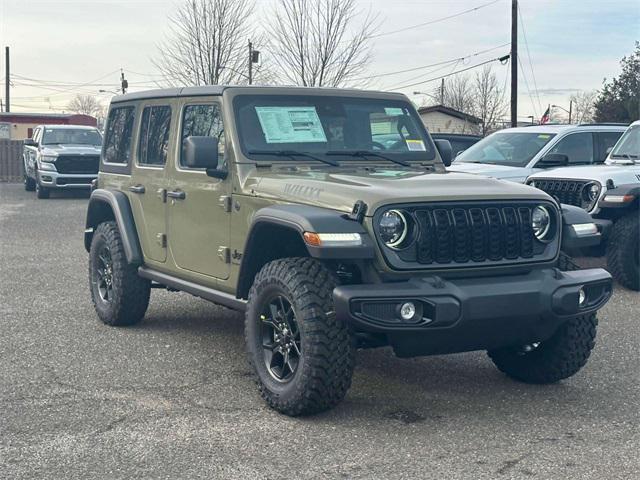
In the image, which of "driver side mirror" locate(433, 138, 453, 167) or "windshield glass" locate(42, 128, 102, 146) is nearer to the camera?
"driver side mirror" locate(433, 138, 453, 167)

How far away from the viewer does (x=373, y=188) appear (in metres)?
4.99

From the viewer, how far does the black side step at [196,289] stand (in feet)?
18.8

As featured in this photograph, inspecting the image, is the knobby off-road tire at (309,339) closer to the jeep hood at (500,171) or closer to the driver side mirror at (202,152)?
the driver side mirror at (202,152)

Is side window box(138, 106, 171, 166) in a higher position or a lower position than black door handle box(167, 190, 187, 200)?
higher

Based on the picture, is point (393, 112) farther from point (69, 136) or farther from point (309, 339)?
point (69, 136)

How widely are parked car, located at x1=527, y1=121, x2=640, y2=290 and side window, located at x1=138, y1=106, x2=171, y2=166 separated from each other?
4692 mm

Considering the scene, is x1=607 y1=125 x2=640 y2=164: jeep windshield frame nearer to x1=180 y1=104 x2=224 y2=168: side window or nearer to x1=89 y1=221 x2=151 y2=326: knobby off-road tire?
x1=180 y1=104 x2=224 y2=168: side window

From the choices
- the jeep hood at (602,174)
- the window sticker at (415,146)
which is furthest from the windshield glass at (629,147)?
the window sticker at (415,146)

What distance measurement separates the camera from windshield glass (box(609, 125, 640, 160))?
1038 centimetres

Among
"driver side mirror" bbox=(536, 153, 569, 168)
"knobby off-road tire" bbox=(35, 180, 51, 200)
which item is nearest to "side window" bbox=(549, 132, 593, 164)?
"driver side mirror" bbox=(536, 153, 569, 168)

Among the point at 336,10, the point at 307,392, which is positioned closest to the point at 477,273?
the point at 307,392

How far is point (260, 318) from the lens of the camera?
5.27 metres

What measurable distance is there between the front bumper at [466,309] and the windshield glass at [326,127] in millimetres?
1564

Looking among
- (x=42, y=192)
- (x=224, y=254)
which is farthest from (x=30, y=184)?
(x=224, y=254)
